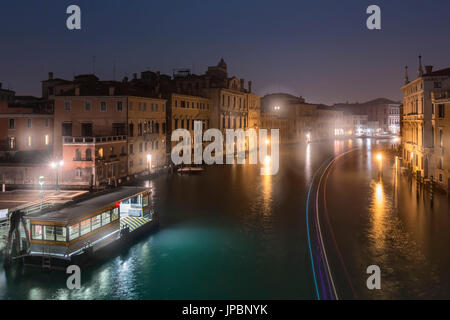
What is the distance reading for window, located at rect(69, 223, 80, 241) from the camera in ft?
57.0

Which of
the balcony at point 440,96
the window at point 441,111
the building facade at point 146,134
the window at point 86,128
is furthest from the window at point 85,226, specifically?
the window at point 441,111

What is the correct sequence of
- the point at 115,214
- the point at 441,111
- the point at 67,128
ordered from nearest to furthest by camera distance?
the point at 115,214 < the point at 441,111 < the point at 67,128

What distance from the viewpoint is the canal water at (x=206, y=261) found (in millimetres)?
15133

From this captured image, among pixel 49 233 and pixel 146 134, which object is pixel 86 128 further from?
pixel 49 233

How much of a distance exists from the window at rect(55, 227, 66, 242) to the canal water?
1.37m

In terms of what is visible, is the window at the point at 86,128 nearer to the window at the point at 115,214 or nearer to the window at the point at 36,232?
the window at the point at 115,214

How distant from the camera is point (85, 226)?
60.1 ft

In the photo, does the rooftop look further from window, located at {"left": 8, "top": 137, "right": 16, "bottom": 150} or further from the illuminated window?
window, located at {"left": 8, "top": 137, "right": 16, "bottom": 150}

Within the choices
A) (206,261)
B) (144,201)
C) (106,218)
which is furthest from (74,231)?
(144,201)

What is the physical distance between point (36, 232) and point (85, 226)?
1.89m

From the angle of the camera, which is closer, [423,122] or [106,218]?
[106,218]

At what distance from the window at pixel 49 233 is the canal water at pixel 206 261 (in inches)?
52.4

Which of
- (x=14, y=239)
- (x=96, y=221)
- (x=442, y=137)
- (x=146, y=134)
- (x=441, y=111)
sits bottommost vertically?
(x=14, y=239)

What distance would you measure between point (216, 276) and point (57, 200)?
53.6ft
